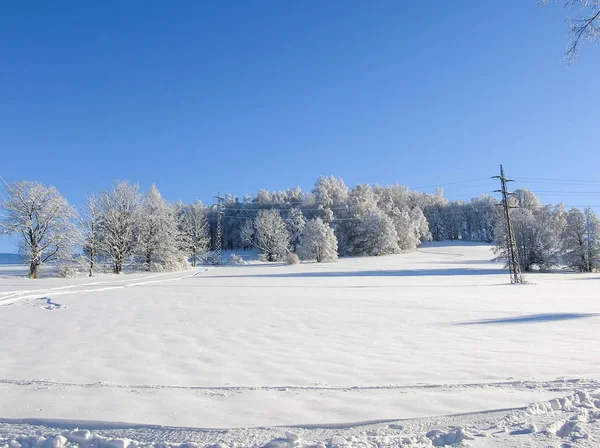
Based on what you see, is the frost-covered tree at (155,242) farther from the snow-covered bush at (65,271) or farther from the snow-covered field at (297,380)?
the snow-covered field at (297,380)

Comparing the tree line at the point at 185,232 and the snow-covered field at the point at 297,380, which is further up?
the tree line at the point at 185,232

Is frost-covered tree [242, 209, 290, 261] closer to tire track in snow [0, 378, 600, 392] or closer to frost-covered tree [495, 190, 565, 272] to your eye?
frost-covered tree [495, 190, 565, 272]

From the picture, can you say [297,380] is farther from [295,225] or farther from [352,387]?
[295,225]

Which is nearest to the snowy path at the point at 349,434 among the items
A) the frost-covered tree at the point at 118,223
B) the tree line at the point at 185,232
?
the tree line at the point at 185,232

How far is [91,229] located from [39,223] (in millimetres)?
5632

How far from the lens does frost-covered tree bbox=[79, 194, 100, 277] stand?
32.2 m

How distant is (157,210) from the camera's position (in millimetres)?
39438

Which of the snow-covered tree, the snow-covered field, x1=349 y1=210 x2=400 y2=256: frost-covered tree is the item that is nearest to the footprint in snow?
the snow-covered field

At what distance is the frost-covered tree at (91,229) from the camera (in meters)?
32.2

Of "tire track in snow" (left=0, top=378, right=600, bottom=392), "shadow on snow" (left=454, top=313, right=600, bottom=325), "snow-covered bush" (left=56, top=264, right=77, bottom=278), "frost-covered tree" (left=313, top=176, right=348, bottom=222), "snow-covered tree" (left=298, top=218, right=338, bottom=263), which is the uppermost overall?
"frost-covered tree" (left=313, top=176, right=348, bottom=222)

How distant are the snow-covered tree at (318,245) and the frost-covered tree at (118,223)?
2363cm

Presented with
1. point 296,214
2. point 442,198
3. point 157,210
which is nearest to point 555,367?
point 157,210

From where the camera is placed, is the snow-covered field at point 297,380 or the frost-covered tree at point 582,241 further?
the frost-covered tree at point 582,241

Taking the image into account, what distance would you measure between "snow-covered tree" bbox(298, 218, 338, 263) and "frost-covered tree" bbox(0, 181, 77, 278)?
30.1 meters
